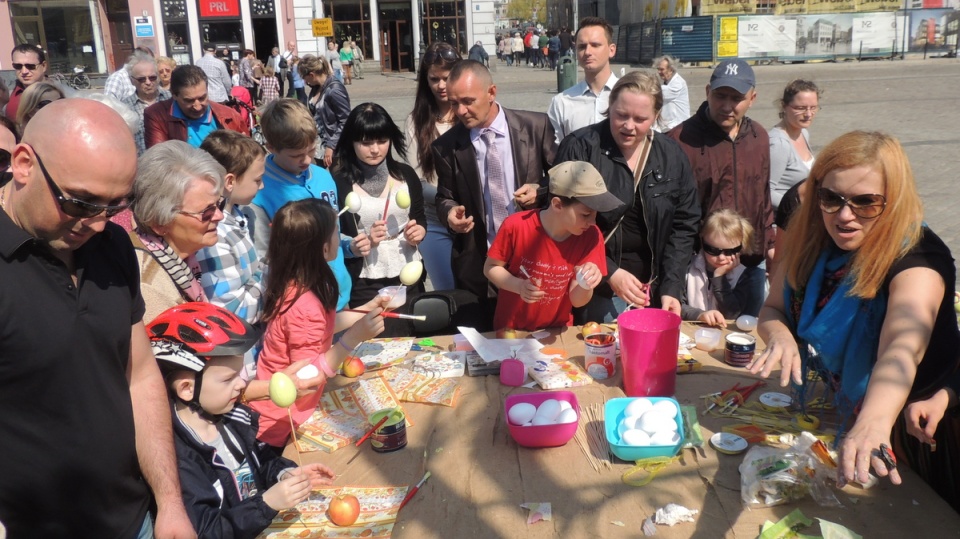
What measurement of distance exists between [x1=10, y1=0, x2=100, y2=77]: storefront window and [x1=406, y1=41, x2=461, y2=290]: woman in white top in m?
28.1

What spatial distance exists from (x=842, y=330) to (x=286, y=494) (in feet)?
5.67

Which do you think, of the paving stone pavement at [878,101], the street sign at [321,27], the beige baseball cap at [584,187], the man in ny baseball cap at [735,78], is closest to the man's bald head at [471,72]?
the beige baseball cap at [584,187]

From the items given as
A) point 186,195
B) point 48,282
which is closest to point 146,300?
point 186,195

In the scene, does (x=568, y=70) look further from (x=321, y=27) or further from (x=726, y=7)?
(x=726, y=7)

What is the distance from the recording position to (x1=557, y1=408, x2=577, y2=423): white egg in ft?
7.58

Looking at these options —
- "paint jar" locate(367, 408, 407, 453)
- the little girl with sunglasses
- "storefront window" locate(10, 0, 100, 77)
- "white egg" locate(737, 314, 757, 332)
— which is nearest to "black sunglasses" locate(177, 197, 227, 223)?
"paint jar" locate(367, 408, 407, 453)

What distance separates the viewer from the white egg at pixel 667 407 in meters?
2.33

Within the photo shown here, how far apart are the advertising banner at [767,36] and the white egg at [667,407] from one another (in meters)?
25.6

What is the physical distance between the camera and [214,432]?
85.8 inches

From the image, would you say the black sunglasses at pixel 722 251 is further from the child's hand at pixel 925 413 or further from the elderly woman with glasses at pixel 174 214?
the elderly woman with glasses at pixel 174 214

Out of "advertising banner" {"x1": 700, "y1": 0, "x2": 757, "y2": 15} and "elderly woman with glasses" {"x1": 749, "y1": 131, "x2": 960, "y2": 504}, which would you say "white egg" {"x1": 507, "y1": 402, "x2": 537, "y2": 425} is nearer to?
"elderly woman with glasses" {"x1": 749, "y1": 131, "x2": 960, "y2": 504}

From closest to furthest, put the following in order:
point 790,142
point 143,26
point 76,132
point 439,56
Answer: point 76,132 → point 790,142 → point 439,56 → point 143,26

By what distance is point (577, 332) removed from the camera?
129 inches

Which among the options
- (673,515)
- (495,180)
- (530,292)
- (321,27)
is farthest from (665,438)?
(321,27)
